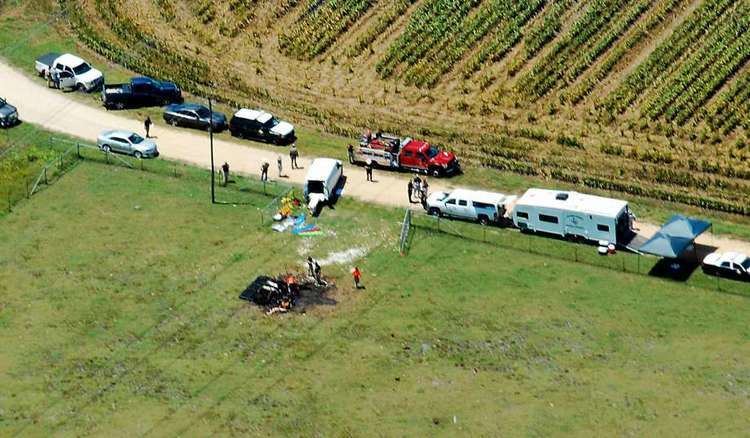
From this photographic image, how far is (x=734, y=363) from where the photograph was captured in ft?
235

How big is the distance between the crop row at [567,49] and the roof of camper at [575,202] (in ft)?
65.3

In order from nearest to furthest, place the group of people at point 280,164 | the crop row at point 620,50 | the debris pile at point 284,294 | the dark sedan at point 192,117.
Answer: the debris pile at point 284,294 < the group of people at point 280,164 < the dark sedan at point 192,117 < the crop row at point 620,50

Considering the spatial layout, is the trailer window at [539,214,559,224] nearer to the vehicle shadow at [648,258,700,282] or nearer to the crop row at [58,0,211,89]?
the vehicle shadow at [648,258,700,282]

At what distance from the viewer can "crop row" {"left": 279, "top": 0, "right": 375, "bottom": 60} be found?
11181cm

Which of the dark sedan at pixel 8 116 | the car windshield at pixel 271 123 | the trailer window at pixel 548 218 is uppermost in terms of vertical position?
the trailer window at pixel 548 218

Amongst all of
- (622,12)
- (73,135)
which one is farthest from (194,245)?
(622,12)

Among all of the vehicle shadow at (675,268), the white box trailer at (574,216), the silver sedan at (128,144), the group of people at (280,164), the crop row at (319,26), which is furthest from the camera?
the crop row at (319,26)

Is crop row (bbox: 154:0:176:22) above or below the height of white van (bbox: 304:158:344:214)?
below

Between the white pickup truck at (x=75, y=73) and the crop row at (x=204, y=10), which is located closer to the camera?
the white pickup truck at (x=75, y=73)

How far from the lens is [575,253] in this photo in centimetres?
8175

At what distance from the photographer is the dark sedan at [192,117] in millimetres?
97062

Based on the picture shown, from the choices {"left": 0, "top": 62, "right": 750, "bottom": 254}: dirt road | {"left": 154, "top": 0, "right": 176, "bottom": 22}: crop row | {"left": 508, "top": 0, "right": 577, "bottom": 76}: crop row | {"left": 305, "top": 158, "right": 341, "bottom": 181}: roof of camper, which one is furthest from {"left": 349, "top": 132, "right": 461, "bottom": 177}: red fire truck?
{"left": 154, "top": 0, "right": 176, "bottom": 22}: crop row

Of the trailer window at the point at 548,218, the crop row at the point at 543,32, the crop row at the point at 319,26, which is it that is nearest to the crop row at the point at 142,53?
the crop row at the point at 319,26

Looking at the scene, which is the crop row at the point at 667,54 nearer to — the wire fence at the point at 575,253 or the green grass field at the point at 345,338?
the wire fence at the point at 575,253
